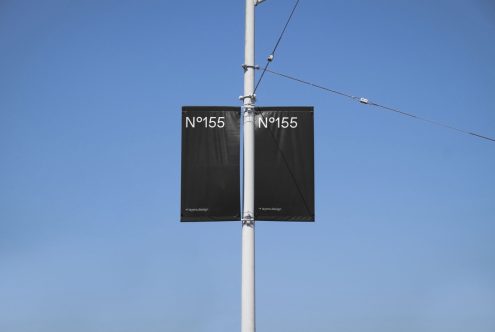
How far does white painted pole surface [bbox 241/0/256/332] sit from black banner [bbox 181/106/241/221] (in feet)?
0.41

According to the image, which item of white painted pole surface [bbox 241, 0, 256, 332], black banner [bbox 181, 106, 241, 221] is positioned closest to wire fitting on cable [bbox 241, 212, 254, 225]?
white painted pole surface [bbox 241, 0, 256, 332]

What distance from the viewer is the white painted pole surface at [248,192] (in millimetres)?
7941

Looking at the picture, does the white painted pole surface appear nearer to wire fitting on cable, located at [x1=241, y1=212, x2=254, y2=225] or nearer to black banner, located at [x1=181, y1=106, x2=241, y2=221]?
wire fitting on cable, located at [x1=241, y1=212, x2=254, y2=225]

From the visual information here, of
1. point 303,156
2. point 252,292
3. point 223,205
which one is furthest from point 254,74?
point 252,292

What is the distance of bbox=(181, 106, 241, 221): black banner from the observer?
8219 millimetres

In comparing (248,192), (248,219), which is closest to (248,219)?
(248,219)

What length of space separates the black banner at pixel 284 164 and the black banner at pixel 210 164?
0.97 ft

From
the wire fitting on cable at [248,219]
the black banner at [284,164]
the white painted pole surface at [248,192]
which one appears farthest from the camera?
the black banner at [284,164]

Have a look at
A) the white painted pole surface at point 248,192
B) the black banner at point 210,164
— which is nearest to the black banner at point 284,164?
the white painted pole surface at point 248,192

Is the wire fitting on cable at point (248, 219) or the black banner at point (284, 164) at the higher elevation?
the black banner at point (284, 164)

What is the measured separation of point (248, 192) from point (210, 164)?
0.62 m

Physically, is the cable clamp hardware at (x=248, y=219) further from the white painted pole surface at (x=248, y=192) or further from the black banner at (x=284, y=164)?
the black banner at (x=284, y=164)

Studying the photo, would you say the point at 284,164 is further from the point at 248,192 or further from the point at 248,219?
the point at 248,219

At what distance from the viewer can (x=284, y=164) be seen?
27.3 ft
